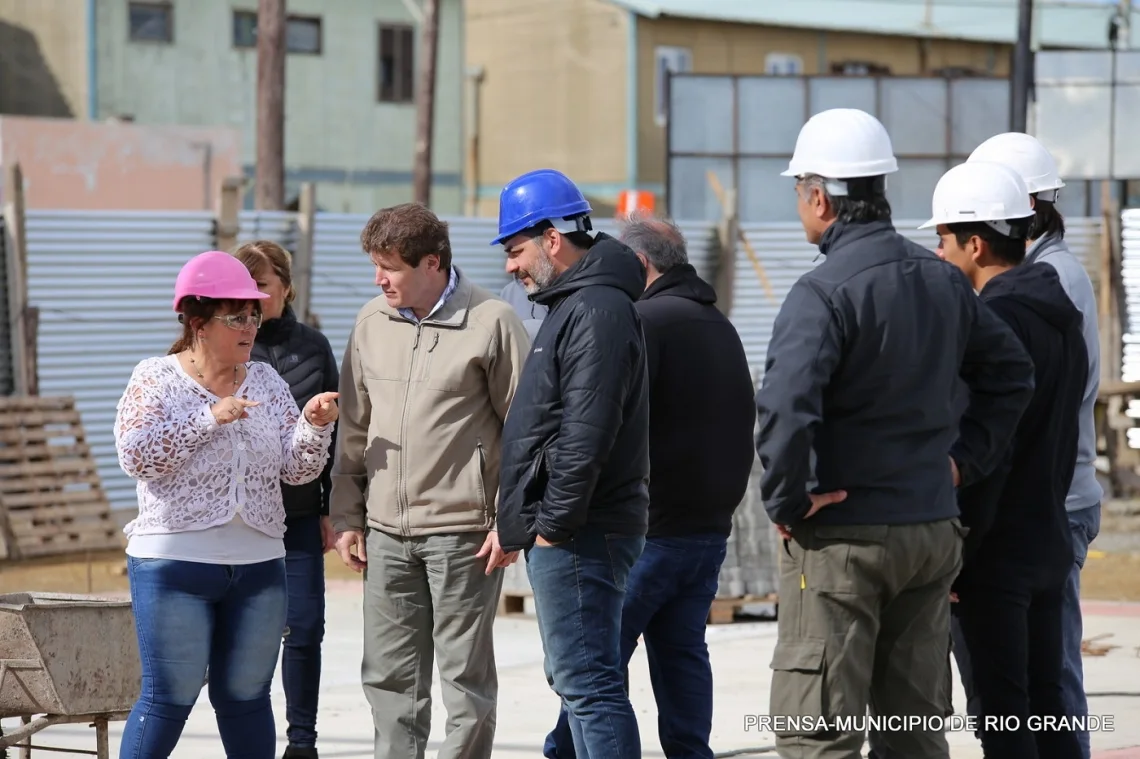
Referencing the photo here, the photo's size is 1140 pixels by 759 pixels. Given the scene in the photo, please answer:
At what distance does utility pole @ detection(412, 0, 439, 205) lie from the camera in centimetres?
2695

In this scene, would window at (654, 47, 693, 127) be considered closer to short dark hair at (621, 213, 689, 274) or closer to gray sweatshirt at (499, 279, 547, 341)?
gray sweatshirt at (499, 279, 547, 341)

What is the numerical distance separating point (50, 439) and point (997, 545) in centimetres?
1133

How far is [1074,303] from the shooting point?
512 cm

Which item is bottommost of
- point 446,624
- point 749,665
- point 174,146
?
point 749,665

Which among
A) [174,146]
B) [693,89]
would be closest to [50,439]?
[174,146]

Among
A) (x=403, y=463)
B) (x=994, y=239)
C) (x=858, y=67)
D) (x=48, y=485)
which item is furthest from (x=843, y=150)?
(x=858, y=67)

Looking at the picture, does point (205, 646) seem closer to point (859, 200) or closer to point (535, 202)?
point (535, 202)

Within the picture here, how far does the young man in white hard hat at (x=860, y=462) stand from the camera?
13.5ft

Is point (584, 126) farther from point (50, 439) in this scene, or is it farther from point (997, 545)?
point (997, 545)

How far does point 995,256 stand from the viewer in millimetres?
4867

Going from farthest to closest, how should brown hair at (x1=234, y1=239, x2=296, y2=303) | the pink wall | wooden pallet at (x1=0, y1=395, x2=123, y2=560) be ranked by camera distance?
the pink wall < wooden pallet at (x1=0, y1=395, x2=123, y2=560) < brown hair at (x1=234, y1=239, x2=296, y2=303)

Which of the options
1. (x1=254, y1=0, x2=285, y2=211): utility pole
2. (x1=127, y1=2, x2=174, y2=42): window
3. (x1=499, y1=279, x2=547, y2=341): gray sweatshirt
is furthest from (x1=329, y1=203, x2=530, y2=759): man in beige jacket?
(x1=127, y1=2, x2=174, y2=42): window

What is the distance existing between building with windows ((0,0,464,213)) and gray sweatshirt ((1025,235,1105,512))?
2969 cm

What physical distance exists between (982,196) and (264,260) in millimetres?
2594
